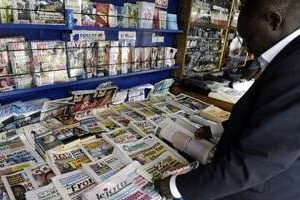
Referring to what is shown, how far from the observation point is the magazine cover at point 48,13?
1.24 metres

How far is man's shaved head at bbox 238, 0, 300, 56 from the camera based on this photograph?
68 cm

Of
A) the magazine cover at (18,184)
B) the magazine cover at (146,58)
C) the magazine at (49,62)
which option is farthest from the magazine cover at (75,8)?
the magazine cover at (18,184)

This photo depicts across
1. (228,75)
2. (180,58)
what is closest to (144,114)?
(180,58)

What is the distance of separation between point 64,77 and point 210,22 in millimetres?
1352

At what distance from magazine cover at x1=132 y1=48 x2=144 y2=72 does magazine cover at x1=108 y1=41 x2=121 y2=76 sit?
0.45 feet

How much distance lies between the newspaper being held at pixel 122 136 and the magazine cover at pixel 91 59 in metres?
0.35

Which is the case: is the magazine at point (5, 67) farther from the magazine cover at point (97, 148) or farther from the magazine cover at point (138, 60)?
the magazine cover at point (138, 60)

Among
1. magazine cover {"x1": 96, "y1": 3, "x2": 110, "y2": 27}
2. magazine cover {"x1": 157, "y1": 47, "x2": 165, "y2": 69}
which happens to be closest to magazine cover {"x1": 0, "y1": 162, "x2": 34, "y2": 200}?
magazine cover {"x1": 96, "y1": 3, "x2": 110, "y2": 27}

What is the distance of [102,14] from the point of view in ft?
5.03

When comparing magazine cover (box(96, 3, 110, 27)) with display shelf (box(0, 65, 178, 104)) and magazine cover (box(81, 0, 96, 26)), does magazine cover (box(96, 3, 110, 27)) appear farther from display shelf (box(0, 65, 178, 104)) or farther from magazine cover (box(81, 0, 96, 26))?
display shelf (box(0, 65, 178, 104))

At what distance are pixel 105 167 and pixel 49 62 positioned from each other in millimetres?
580

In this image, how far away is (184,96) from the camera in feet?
6.95

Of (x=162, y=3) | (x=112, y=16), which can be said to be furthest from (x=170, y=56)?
(x=112, y=16)

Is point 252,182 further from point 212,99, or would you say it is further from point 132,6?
point 212,99
